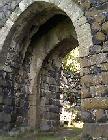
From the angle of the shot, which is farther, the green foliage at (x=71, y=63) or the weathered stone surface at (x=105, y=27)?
the green foliage at (x=71, y=63)

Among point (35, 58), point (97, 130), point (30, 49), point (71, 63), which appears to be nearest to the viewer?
point (97, 130)

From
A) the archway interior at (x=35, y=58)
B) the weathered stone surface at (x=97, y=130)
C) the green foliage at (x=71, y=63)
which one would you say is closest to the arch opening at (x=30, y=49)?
the archway interior at (x=35, y=58)

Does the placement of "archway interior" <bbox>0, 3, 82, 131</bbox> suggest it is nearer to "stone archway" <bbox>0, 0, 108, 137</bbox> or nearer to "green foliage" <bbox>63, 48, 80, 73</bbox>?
"stone archway" <bbox>0, 0, 108, 137</bbox>

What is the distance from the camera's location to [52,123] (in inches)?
264

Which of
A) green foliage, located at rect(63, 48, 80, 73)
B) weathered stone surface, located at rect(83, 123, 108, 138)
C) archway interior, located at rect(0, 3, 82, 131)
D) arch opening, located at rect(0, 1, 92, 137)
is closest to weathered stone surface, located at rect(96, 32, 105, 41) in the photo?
arch opening, located at rect(0, 1, 92, 137)

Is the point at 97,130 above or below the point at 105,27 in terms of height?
below

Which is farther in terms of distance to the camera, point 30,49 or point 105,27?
point 30,49

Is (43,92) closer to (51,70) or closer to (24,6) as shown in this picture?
(51,70)

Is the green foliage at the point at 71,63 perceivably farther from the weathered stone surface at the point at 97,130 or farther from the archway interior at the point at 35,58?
the weathered stone surface at the point at 97,130

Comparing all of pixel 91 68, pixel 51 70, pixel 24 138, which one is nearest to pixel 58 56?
pixel 51 70

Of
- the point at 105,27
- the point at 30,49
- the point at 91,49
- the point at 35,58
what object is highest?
the point at 30,49

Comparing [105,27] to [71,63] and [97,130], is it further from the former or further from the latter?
[71,63]

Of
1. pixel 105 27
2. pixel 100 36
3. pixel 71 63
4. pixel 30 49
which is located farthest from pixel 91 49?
pixel 71 63

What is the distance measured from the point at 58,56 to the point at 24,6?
1.96m
